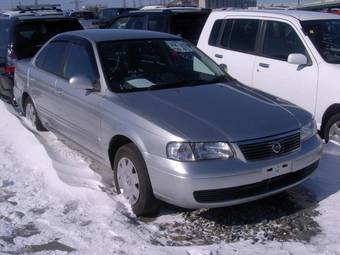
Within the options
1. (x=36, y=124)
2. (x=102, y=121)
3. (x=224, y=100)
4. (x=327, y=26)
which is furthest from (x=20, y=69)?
(x=327, y=26)

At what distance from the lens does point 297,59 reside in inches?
247

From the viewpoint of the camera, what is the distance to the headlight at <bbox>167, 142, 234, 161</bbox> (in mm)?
3916

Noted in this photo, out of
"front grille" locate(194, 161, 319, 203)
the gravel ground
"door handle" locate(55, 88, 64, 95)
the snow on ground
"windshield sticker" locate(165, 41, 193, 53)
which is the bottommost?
the gravel ground

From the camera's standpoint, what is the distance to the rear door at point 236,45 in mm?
7250

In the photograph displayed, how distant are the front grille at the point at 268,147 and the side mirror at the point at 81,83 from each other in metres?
1.72

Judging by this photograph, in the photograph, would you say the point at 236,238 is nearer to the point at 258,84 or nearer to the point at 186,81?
the point at 186,81

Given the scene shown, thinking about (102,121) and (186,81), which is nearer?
(102,121)

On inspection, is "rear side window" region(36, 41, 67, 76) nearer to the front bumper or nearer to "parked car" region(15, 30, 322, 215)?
"parked car" region(15, 30, 322, 215)

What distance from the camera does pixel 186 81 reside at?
5.15 metres

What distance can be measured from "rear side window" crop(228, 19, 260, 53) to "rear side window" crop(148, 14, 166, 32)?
100 inches

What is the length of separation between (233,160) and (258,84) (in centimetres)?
336

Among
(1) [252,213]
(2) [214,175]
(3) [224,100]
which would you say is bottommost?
(1) [252,213]

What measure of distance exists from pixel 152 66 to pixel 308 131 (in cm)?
168

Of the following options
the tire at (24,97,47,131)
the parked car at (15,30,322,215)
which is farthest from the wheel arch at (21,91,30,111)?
the parked car at (15,30,322,215)
